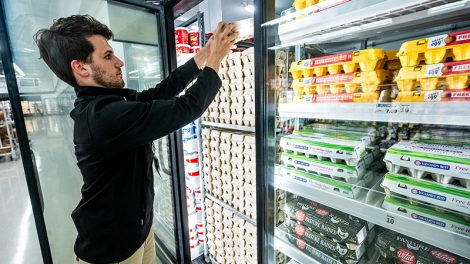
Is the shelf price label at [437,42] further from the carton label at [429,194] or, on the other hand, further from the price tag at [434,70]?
the carton label at [429,194]

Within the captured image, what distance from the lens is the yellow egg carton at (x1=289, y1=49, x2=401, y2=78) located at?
3.07 feet

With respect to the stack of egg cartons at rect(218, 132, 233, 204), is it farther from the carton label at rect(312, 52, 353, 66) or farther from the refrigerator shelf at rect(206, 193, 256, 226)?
the carton label at rect(312, 52, 353, 66)

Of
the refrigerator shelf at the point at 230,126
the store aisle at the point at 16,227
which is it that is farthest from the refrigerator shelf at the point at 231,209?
the store aisle at the point at 16,227

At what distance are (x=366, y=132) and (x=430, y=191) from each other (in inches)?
17.6

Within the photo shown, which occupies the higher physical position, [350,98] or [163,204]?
[350,98]

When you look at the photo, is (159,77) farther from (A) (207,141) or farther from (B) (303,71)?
(B) (303,71)

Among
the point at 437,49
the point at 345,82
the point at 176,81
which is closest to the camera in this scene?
the point at 437,49

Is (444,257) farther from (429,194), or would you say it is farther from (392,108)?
(392,108)

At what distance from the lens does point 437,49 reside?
0.78 meters

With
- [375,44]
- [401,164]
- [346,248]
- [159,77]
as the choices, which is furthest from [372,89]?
[159,77]

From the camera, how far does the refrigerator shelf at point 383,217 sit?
72 centimetres

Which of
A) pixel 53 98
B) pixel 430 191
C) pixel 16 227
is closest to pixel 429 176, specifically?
pixel 430 191

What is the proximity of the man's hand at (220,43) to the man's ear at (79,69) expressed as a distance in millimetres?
613

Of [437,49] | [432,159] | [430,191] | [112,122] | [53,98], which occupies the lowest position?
[430,191]
